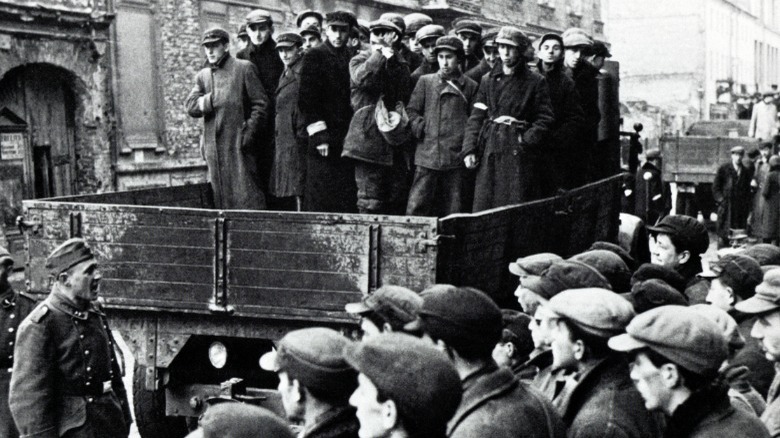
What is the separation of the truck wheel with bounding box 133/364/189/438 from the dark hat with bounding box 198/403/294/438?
3.92m

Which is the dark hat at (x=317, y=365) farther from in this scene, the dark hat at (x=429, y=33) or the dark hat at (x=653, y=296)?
the dark hat at (x=429, y=33)

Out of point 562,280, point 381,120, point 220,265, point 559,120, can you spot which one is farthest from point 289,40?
point 562,280

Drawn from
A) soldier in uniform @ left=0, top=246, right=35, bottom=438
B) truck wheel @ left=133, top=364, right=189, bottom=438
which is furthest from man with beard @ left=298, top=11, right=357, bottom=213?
soldier in uniform @ left=0, top=246, right=35, bottom=438

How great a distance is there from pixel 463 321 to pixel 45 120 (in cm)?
1290

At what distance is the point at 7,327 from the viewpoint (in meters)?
5.91

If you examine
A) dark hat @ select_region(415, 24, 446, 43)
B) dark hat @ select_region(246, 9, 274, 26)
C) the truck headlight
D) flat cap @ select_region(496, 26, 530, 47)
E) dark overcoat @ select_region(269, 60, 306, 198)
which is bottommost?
the truck headlight

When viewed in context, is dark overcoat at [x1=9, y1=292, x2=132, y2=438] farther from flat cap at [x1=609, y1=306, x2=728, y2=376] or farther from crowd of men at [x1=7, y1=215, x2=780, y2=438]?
flat cap at [x1=609, y1=306, x2=728, y2=376]

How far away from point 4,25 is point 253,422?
12.7 meters

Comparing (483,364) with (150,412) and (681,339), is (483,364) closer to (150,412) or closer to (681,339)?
(681,339)

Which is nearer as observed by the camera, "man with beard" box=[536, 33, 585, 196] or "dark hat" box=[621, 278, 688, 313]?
"dark hat" box=[621, 278, 688, 313]

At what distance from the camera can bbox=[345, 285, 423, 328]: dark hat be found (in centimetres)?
449

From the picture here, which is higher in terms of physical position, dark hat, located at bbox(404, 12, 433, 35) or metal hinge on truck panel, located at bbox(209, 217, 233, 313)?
dark hat, located at bbox(404, 12, 433, 35)

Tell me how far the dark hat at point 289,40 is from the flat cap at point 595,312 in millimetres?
5051

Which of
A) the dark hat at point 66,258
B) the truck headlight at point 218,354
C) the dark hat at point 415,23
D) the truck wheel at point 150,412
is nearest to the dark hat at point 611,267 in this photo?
the truck headlight at point 218,354
